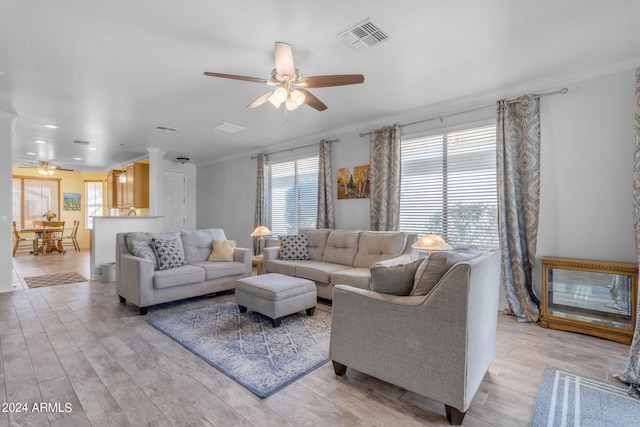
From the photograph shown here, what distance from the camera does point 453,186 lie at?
406 cm

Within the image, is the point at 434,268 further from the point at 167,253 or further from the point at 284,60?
the point at 167,253

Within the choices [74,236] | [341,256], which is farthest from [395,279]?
[74,236]

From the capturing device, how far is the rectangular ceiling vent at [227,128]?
200 inches

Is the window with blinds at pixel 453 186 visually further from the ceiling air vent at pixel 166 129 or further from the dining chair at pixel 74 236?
the dining chair at pixel 74 236

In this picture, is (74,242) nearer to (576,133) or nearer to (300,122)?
(300,122)

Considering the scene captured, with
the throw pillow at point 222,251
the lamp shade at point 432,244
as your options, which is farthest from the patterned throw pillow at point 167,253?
the lamp shade at point 432,244

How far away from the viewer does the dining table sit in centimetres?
858

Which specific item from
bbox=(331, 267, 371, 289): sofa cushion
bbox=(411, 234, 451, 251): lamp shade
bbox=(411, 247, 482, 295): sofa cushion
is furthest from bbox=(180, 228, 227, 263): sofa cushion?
bbox=(411, 247, 482, 295): sofa cushion

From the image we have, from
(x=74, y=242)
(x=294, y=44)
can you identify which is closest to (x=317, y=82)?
(x=294, y=44)

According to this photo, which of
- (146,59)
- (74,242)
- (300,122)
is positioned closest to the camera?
(146,59)

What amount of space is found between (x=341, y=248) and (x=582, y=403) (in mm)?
2955

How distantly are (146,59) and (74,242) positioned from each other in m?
9.40

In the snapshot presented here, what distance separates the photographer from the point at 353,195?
503 cm

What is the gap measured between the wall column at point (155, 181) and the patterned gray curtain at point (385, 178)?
481 cm
